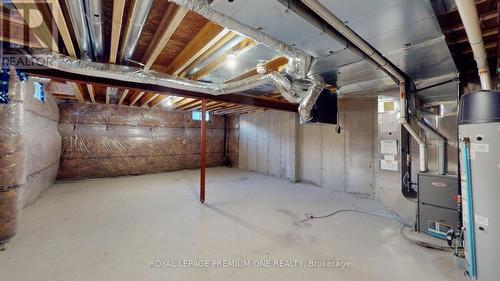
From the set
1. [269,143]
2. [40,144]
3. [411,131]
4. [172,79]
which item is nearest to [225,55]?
[172,79]

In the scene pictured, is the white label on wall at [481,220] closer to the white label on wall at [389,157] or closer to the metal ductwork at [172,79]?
the white label on wall at [389,157]

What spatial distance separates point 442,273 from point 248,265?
1752mm

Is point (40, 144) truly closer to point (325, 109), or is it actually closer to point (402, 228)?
point (325, 109)

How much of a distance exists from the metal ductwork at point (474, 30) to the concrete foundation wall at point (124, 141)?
7030mm

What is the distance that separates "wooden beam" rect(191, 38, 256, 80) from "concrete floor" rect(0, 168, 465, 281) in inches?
85.7

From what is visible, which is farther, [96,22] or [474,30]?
[96,22]

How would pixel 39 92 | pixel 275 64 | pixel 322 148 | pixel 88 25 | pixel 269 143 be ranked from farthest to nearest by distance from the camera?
pixel 269 143
pixel 322 148
pixel 39 92
pixel 275 64
pixel 88 25

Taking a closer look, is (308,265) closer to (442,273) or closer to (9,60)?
(442,273)

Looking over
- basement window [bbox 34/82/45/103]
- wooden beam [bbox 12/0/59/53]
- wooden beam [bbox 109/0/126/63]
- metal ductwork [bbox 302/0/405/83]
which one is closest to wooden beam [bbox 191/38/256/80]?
metal ductwork [bbox 302/0/405/83]

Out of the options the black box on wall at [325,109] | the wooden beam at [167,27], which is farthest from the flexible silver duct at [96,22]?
the black box on wall at [325,109]

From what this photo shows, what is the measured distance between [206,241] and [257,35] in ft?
7.27

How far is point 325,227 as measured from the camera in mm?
2674

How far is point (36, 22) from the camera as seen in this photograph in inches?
66.0

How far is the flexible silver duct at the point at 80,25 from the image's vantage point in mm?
1438
